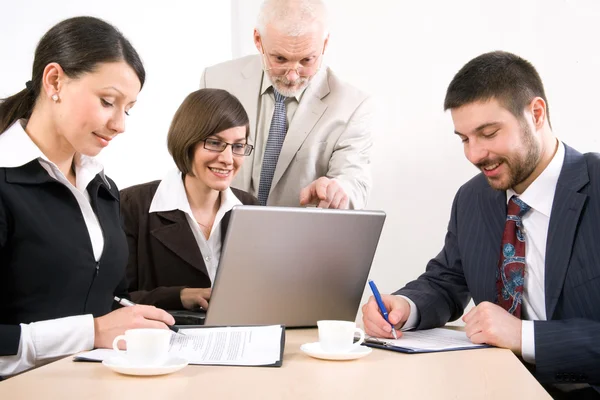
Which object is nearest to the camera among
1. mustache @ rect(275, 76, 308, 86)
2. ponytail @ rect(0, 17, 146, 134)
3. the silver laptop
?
the silver laptop

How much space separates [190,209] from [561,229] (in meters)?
1.20

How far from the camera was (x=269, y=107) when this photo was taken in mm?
2943

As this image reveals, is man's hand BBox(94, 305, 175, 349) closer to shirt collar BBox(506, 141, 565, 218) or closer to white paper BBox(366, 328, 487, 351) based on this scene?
white paper BBox(366, 328, 487, 351)

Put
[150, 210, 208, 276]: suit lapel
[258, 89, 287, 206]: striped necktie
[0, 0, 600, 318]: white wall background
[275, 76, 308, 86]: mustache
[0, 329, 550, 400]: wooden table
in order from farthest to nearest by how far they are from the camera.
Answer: [0, 0, 600, 318]: white wall background → [258, 89, 287, 206]: striped necktie → [275, 76, 308, 86]: mustache → [150, 210, 208, 276]: suit lapel → [0, 329, 550, 400]: wooden table

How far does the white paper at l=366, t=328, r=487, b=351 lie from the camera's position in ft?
4.82

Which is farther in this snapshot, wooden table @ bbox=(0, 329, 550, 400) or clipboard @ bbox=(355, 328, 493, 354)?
clipboard @ bbox=(355, 328, 493, 354)

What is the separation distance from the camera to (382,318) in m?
1.61

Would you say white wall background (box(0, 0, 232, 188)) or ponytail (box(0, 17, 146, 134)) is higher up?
white wall background (box(0, 0, 232, 188))

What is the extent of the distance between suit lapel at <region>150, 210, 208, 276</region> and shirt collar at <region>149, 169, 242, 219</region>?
0.03 m

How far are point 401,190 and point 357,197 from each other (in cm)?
89

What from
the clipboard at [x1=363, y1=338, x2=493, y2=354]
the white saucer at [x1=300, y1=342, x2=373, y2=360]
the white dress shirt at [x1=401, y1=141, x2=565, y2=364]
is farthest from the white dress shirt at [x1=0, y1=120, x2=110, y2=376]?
the white dress shirt at [x1=401, y1=141, x2=565, y2=364]

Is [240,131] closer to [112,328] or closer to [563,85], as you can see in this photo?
[112,328]

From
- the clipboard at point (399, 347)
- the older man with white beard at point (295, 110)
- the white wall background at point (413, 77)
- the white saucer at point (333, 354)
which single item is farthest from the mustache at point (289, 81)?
the white saucer at point (333, 354)

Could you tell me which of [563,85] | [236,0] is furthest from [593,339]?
[236,0]
